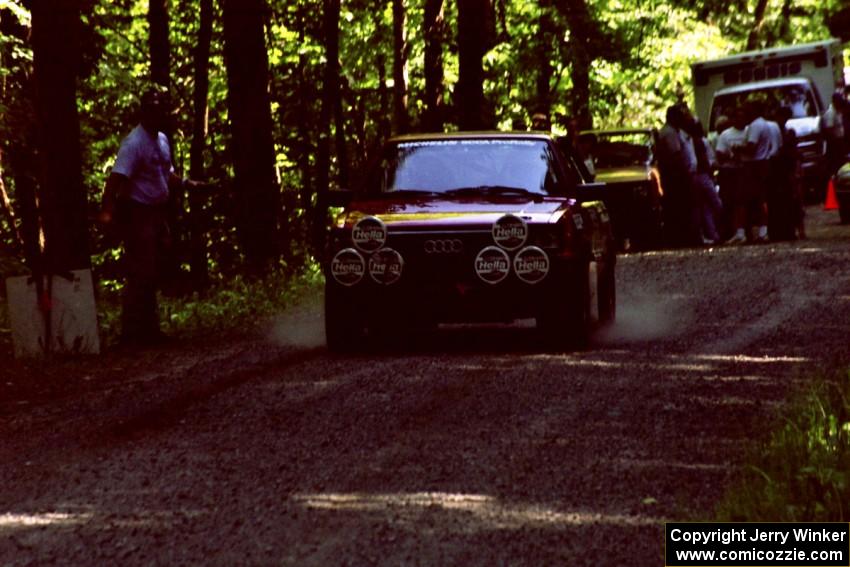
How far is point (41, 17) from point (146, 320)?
262 centimetres

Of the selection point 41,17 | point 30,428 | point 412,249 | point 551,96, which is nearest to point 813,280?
point 412,249

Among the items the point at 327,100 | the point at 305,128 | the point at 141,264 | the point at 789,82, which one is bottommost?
the point at 141,264

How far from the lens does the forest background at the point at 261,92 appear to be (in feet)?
51.6

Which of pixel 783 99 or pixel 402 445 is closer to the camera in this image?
pixel 402 445

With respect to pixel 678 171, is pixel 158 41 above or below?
above

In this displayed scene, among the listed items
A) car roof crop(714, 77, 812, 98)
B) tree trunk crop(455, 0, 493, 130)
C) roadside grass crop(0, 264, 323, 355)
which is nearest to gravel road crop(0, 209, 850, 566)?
roadside grass crop(0, 264, 323, 355)

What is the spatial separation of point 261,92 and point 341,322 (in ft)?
33.4

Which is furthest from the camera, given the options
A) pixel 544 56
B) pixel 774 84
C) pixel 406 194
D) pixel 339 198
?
pixel 774 84

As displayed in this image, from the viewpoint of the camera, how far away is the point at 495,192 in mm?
13656

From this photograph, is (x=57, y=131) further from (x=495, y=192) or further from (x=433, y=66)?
(x=433, y=66)

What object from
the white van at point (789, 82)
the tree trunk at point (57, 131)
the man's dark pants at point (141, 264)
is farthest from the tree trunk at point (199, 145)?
the white van at point (789, 82)

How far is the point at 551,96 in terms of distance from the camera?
119 feet

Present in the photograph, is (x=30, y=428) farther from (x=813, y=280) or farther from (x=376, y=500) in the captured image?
(x=813, y=280)

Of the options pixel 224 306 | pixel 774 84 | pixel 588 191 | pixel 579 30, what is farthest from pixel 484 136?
pixel 774 84
